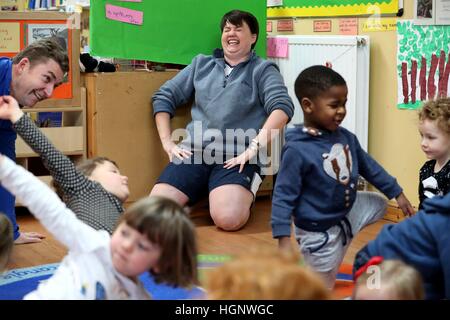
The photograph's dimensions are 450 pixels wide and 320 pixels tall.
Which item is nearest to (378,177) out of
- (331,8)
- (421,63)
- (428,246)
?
(428,246)

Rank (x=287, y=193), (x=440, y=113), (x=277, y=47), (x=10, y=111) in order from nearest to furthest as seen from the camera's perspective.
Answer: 1. (x=10, y=111)
2. (x=287, y=193)
3. (x=440, y=113)
4. (x=277, y=47)

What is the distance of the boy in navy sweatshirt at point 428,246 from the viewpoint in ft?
5.27

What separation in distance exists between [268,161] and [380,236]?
1854 mm

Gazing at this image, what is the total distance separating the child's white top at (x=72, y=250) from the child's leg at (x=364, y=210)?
908mm

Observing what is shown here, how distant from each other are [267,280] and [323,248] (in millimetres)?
1052

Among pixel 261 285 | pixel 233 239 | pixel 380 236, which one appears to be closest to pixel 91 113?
pixel 233 239

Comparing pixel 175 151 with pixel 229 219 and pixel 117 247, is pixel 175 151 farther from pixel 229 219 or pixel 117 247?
pixel 117 247

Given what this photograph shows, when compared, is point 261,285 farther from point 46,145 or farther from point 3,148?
point 3,148

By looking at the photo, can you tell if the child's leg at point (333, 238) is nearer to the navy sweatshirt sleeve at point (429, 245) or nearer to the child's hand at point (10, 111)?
the navy sweatshirt sleeve at point (429, 245)

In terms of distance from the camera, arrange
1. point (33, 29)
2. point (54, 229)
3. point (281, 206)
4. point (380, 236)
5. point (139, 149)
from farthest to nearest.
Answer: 1. point (139, 149)
2. point (33, 29)
3. point (281, 206)
4. point (380, 236)
5. point (54, 229)

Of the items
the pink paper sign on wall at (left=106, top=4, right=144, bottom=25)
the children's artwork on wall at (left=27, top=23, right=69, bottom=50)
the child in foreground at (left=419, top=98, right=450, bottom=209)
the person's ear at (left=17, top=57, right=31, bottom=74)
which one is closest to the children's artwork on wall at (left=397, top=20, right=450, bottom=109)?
the child in foreground at (left=419, top=98, right=450, bottom=209)

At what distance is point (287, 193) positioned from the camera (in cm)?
204

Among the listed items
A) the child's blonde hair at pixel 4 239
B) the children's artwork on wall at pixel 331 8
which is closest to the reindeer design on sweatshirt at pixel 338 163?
the child's blonde hair at pixel 4 239

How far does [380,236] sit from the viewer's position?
1742 mm
